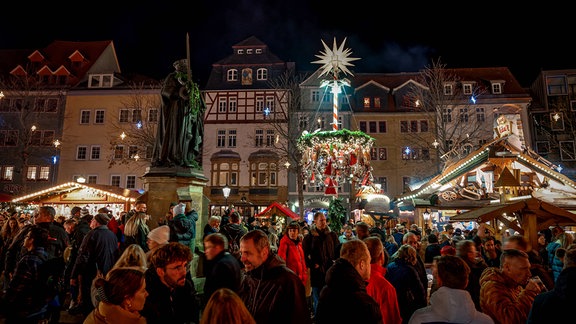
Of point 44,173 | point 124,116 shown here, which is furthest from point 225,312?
point 44,173

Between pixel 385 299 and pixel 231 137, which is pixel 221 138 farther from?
pixel 385 299

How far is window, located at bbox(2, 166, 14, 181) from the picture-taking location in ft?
116

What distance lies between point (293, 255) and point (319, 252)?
0.52 metres

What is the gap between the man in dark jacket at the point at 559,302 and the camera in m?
2.62

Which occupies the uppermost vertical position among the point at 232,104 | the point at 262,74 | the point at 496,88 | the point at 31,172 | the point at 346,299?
the point at 262,74

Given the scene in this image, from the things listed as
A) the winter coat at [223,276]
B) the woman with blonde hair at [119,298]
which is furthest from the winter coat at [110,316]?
the winter coat at [223,276]

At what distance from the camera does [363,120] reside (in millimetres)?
36938

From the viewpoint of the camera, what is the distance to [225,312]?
6.68 feet

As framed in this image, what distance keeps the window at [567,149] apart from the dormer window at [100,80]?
1734 inches

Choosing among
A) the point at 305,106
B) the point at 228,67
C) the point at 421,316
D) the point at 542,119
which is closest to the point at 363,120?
the point at 305,106

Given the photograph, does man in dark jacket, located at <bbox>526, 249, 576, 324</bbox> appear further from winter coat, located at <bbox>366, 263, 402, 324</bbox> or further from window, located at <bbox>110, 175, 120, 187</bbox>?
window, located at <bbox>110, 175, 120, 187</bbox>

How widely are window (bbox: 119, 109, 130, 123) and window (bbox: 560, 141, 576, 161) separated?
136 ft

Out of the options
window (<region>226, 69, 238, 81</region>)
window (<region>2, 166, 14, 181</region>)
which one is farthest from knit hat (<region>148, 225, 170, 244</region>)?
window (<region>2, 166, 14, 181</region>)

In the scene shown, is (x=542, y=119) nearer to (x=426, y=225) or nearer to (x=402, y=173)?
(x=402, y=173)
